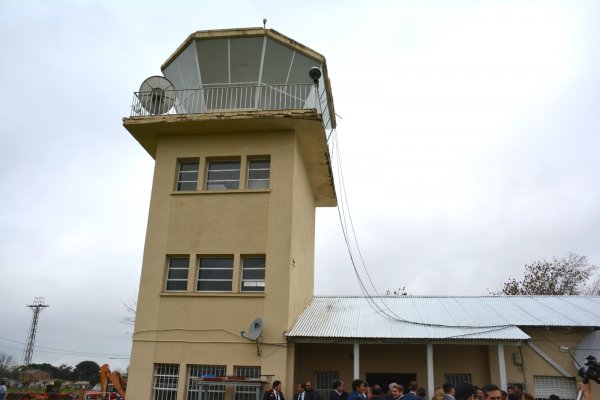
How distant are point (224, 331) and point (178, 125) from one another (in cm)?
654

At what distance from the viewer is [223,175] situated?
16359 mm

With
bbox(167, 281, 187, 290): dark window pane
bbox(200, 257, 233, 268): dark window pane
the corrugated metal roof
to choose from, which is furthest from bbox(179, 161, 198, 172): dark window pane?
the corrugated metal roof

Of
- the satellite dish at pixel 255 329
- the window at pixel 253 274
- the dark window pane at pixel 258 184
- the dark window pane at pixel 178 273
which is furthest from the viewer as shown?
the dark window pane at pixel 258 184

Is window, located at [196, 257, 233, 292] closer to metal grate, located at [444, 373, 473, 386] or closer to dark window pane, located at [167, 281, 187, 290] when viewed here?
dark window pane, located at [167, 281, 187, 290]

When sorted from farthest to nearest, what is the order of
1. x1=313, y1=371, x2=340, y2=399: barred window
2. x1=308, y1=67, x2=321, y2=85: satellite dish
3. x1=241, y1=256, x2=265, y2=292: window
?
x1=313, y1=371, x2=340, y2=399: barred window → x1=308, y1=67, x2=321, y2=85: satellite dish → x1=241, y1=256, x2=265, y2=292: window

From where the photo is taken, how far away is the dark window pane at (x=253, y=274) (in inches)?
593

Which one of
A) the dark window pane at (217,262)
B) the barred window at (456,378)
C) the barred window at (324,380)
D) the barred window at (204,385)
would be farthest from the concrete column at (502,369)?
the dark window pane at (217,262)

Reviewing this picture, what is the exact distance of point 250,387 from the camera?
14.0 meters

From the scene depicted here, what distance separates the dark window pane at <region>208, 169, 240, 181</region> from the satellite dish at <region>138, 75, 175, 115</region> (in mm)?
2571

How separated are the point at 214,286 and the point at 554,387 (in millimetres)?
10679

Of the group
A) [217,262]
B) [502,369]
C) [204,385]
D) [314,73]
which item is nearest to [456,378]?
[502,369]

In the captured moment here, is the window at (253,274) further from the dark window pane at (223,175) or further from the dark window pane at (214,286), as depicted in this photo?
the dark window pane at (223,175)

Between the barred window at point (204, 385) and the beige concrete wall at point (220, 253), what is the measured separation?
250 millimetres

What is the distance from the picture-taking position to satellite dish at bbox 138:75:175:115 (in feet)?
53.4
